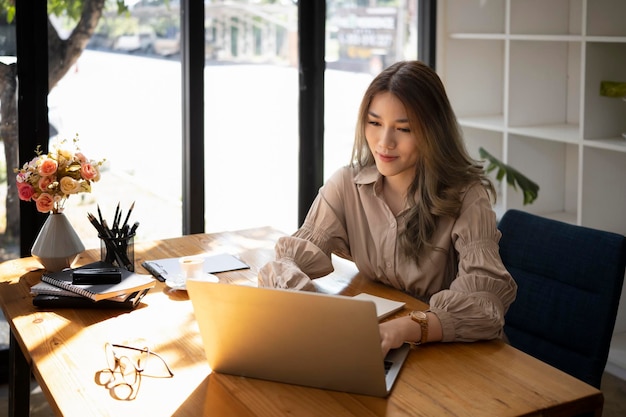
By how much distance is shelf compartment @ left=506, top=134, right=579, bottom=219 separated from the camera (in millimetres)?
4039

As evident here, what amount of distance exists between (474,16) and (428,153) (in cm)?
221

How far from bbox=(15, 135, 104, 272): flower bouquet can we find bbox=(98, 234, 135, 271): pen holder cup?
0.28ft

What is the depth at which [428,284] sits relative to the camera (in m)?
2.31

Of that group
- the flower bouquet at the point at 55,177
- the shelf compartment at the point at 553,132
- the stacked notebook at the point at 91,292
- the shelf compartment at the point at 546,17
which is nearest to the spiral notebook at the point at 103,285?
the stacked notebook at the point at 91,292

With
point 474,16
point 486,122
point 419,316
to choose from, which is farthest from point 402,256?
point 474,16

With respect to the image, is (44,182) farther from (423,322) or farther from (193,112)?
(193,112)

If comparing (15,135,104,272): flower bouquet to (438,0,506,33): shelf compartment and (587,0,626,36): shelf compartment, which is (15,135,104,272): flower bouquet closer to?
(587,0,626,36): shelf compartment

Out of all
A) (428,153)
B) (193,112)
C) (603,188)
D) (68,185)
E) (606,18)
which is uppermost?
(606,18)

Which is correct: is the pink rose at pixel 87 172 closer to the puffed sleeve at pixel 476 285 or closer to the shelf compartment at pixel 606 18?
the puffed sleeve at pixel 476 285

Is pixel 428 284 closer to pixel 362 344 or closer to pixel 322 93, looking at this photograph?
pixel 362 344

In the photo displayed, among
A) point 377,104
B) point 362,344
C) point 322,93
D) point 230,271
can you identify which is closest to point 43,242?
point 230,271

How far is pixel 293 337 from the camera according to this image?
1.66 meters

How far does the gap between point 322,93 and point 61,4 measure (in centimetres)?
121

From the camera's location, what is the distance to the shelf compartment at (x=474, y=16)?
4.20m
